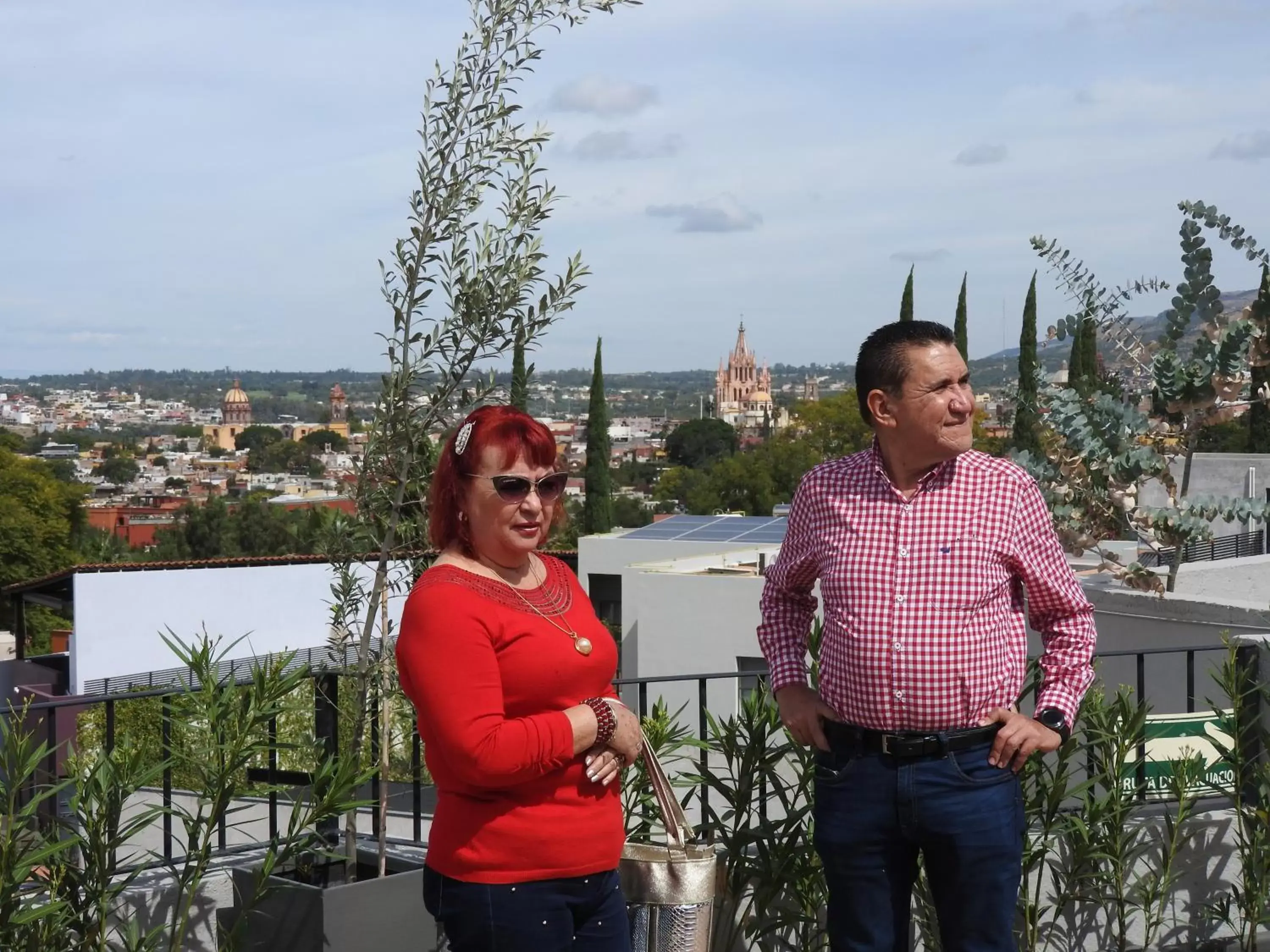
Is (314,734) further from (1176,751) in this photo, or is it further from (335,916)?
(1176,751)

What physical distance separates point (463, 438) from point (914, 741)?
966mm

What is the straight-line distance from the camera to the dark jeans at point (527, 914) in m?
2.20

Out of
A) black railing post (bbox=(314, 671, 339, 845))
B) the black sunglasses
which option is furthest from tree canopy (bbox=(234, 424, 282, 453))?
the black sunglasses

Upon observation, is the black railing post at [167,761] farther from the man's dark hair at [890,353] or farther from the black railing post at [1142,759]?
the black railing post at [1142,759]

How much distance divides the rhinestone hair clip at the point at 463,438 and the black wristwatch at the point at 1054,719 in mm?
1156

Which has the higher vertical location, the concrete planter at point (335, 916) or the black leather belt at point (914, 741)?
the black leather belt at point (914, 741)

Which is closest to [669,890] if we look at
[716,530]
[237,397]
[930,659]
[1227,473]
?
[930,659]

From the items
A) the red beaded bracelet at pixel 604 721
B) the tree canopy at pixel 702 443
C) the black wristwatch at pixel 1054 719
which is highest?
the red beaded bracelet at pixel 604 721

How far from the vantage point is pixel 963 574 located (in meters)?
2.45

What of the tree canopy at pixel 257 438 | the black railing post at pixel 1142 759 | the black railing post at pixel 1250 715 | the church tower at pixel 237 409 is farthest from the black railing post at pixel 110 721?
the church tower at pixel 237 409

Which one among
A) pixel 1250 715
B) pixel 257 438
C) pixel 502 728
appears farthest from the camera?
pixel 257 438

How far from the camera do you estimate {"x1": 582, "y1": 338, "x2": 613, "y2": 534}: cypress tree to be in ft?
138

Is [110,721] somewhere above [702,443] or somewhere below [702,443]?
above

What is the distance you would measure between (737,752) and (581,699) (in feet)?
3.69
